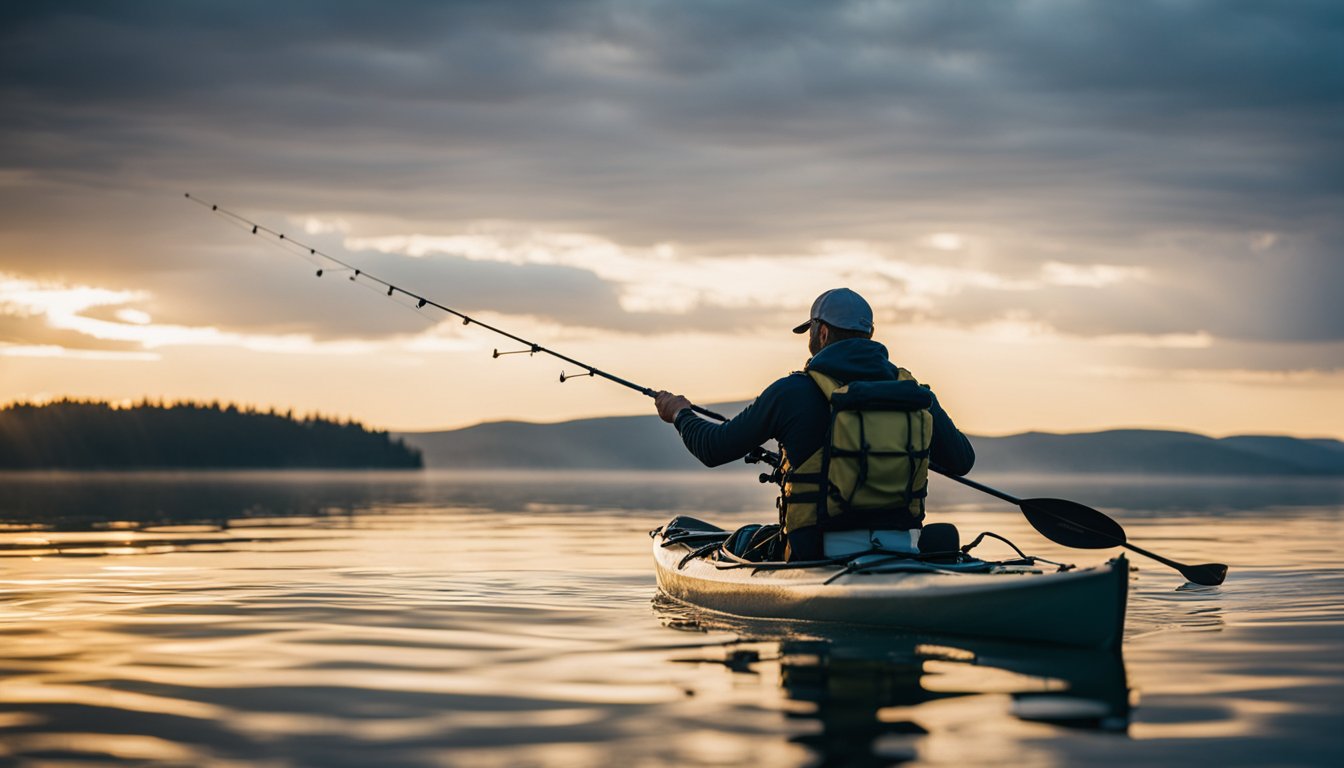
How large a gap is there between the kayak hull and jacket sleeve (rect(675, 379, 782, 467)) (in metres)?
0.96

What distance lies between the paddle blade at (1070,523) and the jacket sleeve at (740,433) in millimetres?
2710

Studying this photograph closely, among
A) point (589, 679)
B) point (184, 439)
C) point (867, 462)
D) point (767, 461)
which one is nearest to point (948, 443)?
point (867, 462)

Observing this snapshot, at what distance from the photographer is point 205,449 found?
163500 mm

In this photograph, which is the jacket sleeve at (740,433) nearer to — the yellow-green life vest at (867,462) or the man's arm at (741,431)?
the man's arm at (741,431)

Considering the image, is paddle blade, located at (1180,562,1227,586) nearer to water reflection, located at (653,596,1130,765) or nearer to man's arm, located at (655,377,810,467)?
water reflection, located at (653,596,1130,765)

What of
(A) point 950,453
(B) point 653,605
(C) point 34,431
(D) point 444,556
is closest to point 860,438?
(A) point 950,453

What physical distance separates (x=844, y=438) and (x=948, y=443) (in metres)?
1.24

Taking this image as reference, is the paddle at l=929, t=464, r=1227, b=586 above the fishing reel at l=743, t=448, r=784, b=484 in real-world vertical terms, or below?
below

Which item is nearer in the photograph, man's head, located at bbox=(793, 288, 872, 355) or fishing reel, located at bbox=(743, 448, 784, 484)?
man's head, located at bbox=(793, 288, 872, 355)

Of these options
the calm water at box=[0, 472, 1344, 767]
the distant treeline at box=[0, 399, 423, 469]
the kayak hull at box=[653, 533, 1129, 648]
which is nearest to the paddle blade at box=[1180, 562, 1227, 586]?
the calm water at box=[0, 472, 1344, 767]

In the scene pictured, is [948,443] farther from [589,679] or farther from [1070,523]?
[589,679]

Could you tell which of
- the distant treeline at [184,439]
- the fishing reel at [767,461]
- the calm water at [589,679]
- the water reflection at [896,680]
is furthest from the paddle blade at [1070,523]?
the distant treeline at [184,439]

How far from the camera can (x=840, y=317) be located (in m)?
10.1

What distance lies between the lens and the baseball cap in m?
10.1
